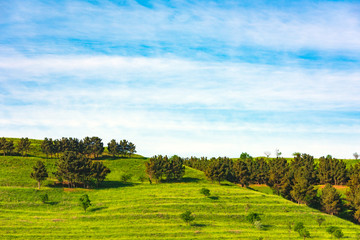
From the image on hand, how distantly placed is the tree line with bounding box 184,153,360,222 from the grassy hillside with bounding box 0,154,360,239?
33.0 ft

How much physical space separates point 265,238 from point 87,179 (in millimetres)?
71476

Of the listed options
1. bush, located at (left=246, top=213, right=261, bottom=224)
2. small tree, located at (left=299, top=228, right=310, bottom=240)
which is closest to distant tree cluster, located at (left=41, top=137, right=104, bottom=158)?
bush, located at (left=246, top=213, right=261, bottom=224)

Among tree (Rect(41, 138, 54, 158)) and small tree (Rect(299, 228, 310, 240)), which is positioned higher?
tree (Rect(41, 138, 54, 158))

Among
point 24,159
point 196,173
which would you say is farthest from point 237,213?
point 24,159

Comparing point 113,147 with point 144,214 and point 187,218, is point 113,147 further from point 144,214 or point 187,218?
point 187,218

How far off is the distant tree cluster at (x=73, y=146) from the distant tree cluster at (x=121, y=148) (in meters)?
7.34

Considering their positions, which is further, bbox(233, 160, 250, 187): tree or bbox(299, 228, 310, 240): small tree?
bbox(233, 160, 250, 187): tree

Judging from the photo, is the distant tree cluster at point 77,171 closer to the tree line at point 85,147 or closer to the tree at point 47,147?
the tree line at point 85,147

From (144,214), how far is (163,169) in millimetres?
44597

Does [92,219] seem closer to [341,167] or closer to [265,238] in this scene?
[265,238]

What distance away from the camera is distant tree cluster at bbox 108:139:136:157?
177 m

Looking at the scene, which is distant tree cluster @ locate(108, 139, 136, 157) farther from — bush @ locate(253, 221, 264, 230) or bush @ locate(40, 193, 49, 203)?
bush @ locate(253, 221, 264, 230)

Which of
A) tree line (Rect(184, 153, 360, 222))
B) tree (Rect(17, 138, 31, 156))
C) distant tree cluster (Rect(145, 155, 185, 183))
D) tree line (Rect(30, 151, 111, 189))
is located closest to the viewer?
tree line (Rect(184, 153, 360, 222))

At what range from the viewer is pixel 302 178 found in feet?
359
